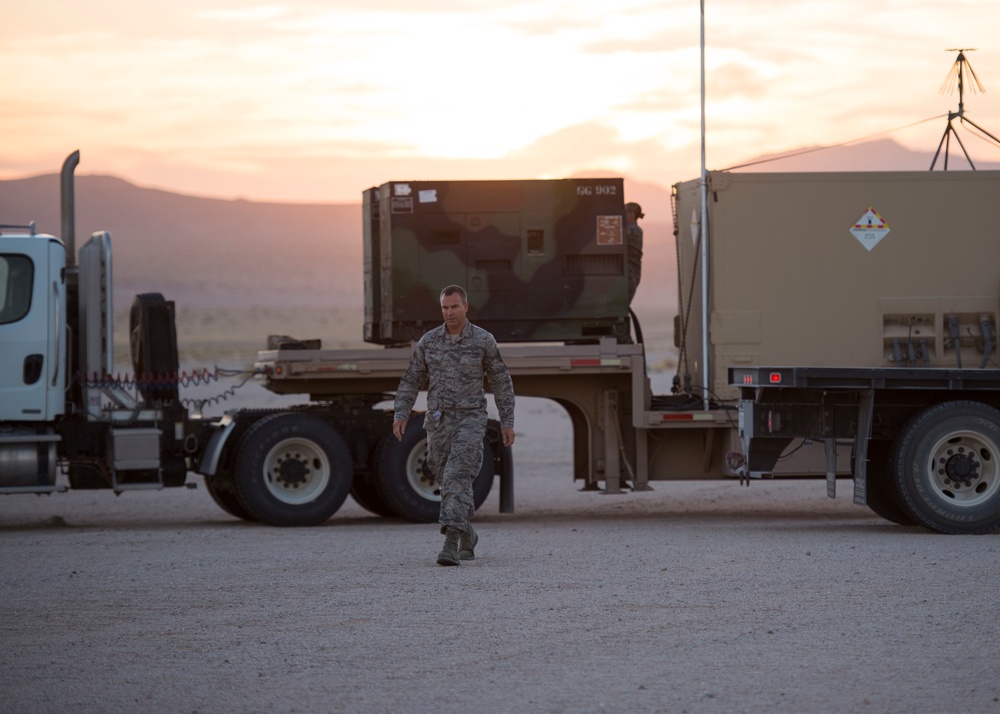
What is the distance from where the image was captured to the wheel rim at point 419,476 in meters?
13.5

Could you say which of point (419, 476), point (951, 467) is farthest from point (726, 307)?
point (419, 476)

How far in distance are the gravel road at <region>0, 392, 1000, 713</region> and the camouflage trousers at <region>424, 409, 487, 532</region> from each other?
0.43 m

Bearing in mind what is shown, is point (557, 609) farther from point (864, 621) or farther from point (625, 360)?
point (625, 360)

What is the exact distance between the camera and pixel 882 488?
42.3 feet

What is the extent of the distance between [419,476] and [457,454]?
11.4 feet

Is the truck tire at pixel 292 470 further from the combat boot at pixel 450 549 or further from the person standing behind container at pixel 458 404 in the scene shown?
the combat boot at pixel 450 549

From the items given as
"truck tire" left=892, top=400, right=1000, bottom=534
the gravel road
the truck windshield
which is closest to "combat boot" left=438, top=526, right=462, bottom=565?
the gravel road

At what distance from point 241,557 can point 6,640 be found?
3215 millimetres

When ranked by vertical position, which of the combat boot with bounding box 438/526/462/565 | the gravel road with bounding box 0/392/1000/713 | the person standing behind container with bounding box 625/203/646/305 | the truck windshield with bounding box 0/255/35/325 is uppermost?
the person standing behind container with bounding box 625/203/646/305

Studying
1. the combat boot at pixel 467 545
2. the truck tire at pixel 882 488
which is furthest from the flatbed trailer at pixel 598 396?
the combat boot at pixel 467 545

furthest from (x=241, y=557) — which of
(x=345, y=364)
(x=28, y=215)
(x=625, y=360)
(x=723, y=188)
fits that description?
(x=28, y=215)

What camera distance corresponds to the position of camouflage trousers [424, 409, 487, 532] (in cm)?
1009

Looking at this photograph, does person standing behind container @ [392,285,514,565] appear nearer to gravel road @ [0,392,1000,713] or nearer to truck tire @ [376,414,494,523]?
gravel road @ [0,392,1000,713]

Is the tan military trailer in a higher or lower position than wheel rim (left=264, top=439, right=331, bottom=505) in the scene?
higher
